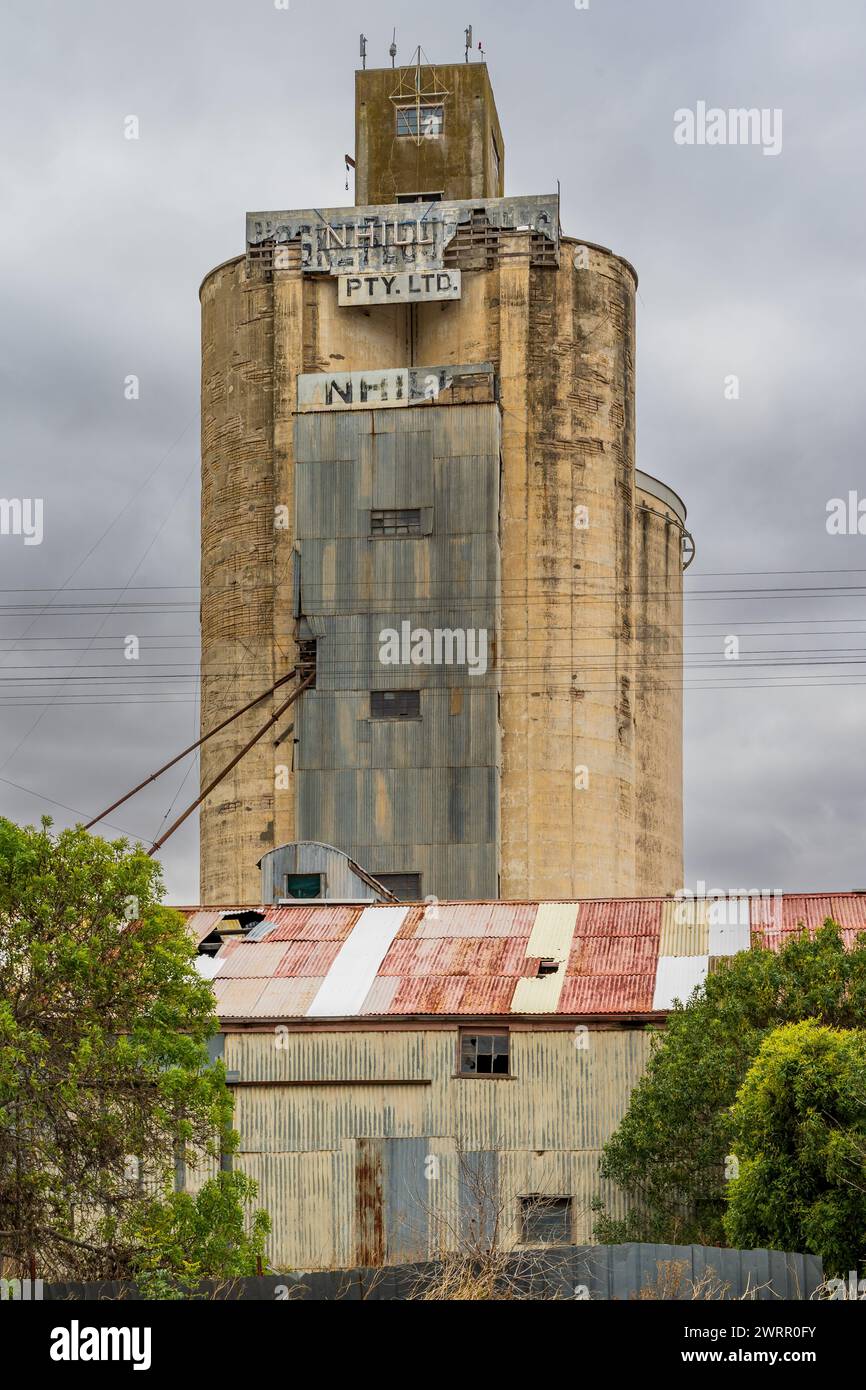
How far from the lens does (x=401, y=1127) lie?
37406mm

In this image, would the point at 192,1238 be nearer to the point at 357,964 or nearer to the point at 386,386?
the point at 357,964

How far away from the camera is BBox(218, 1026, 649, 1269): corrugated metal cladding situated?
36.8m

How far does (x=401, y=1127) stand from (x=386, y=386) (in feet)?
101

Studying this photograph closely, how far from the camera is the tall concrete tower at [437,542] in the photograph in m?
60.8

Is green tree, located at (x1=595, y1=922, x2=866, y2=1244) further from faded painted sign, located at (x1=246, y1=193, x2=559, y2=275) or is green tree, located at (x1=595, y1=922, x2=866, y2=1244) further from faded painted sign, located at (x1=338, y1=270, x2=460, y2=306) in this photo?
faded painted sign, located at (x1=246, y1=193, x2=559, y2=275)

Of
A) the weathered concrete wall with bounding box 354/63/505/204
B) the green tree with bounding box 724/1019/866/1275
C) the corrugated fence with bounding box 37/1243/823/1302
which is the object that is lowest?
the corrugated fence with bounding box 37/1243/823/1302

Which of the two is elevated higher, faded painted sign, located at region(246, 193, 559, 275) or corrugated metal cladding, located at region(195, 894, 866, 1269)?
faded painted sign, located at region(246, 193, 559, 275)

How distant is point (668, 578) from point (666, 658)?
329cm

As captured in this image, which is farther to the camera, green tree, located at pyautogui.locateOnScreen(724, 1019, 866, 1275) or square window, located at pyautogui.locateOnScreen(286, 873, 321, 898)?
square window, located at pyautogui.locateOnScreen(286, 873, 321, 898)

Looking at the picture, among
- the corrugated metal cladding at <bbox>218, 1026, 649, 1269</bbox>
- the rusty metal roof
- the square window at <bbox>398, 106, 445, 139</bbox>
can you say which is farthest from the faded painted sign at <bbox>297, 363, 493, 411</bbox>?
the corrugated metal cladding at <bbox>218, 1026, 649, 1269</bbox>

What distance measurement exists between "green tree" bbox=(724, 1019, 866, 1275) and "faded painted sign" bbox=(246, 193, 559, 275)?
1628 inches

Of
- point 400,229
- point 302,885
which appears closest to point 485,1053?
point 302,885

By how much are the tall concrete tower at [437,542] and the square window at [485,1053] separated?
2080 centimetres

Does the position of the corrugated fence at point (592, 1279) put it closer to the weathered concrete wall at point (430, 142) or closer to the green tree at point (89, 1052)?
the green tree at point (89, 1052)
